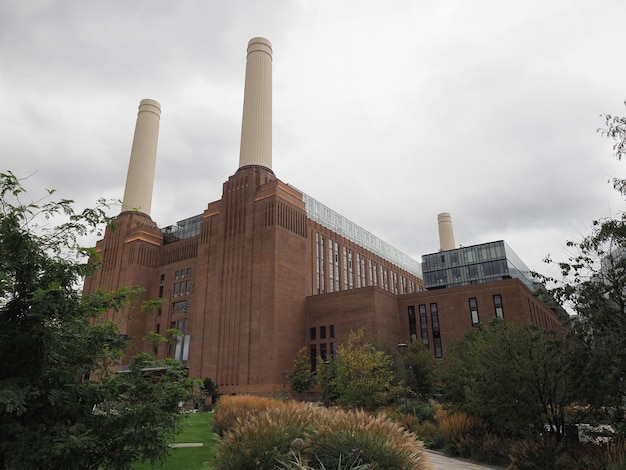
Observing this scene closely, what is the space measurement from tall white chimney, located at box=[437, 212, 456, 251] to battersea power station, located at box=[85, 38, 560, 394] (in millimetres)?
26878

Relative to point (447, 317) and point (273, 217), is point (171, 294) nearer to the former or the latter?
point (273, 217)

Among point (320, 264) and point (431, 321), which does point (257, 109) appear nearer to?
point (320, 264)

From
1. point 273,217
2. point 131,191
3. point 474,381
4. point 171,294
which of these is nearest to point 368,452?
point 474,381

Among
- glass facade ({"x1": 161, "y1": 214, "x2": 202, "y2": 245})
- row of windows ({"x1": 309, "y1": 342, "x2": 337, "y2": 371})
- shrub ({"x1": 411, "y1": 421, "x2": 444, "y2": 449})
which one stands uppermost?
glass facade ({"x1": 161, "y1": 214, "x2": 202, "y2": 245})

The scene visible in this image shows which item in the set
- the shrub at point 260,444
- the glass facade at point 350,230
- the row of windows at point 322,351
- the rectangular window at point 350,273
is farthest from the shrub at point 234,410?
the glass facade at point 350,230

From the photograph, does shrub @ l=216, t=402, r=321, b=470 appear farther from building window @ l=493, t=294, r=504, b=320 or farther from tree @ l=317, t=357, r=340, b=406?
building window @ l=493, t=294, r=504, b=320

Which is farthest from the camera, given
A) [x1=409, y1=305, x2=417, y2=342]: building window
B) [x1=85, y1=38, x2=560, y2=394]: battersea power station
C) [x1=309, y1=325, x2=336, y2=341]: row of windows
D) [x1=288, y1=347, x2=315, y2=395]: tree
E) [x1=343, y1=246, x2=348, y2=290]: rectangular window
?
[x1=343, y1=246, x2=348, y2=290]: rectangular window

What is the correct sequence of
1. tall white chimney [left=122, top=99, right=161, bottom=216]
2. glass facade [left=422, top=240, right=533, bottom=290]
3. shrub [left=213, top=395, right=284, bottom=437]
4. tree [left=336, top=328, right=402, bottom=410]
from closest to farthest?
shrub [left=213, top=395, right=284, bottom=437], tree [left=336, top=328, right=402, bottom=410], glass facade [left=422, top=240, right=533, bottom=290], tall white chimney [left=122, top=99, right=161, bottom=216]

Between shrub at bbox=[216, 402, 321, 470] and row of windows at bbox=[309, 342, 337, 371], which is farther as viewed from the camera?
row of windows at bbox=[309, 342, 337, 371]

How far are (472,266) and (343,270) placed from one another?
2667 centimetres

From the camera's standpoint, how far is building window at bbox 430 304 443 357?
5897 centimetres

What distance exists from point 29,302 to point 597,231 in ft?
54.9

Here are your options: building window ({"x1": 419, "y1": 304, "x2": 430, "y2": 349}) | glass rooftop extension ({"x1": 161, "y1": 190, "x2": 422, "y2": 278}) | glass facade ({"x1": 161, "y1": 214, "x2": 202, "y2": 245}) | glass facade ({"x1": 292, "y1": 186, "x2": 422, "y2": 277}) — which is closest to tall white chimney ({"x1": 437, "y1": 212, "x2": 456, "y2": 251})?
glass facade ({"x1": 292, "y1": 186, "x2": 422, "y2": 277})

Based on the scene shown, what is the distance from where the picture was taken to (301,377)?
50656mm
